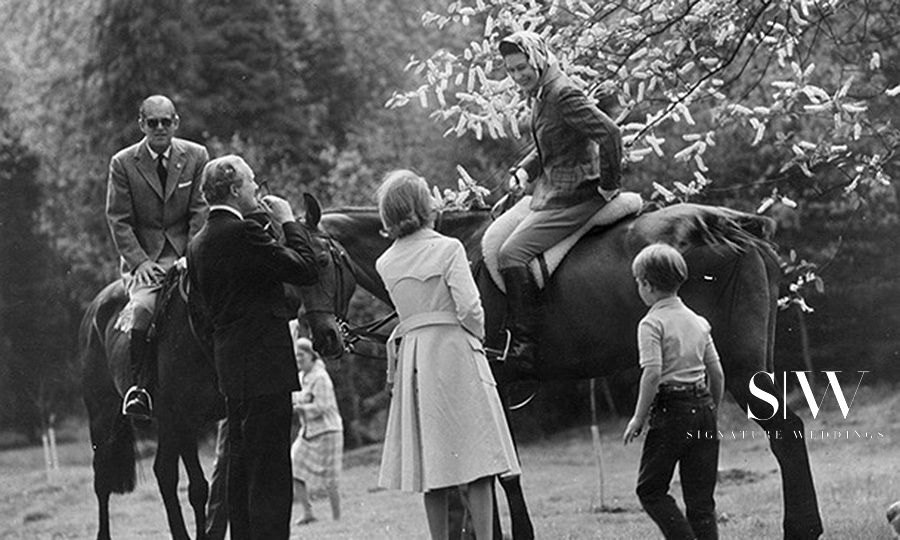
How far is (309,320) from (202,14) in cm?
584

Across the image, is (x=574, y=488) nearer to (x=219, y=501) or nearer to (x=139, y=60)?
(x=219, y=501)

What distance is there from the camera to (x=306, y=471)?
40.4ft

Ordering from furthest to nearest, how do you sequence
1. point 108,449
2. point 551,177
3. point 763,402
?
point 108,449 → point 551,177 → point 763,402

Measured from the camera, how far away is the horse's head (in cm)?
705

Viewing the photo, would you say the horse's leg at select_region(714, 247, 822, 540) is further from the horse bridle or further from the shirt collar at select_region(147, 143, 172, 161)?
the shirt collar at select_region(147, 143, 172, 161)

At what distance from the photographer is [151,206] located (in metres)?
8.65

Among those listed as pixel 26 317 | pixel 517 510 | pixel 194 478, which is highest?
pixel 26 317

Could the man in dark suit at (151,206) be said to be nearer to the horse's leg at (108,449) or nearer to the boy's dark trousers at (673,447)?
the horse's leg at (108,449)

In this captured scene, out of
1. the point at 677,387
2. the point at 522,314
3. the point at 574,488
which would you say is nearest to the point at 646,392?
the point at 677,387

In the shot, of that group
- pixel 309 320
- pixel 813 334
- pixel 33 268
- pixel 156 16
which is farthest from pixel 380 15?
pixel 309 320

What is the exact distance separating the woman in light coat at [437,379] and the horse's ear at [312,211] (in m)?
1.31

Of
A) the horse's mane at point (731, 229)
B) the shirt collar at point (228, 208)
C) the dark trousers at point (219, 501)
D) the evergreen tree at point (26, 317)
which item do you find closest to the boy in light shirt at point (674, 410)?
the horse's mane at point (731, 229)

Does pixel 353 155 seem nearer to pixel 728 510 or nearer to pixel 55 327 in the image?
pixel 55 327

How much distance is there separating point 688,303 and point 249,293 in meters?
2.28
